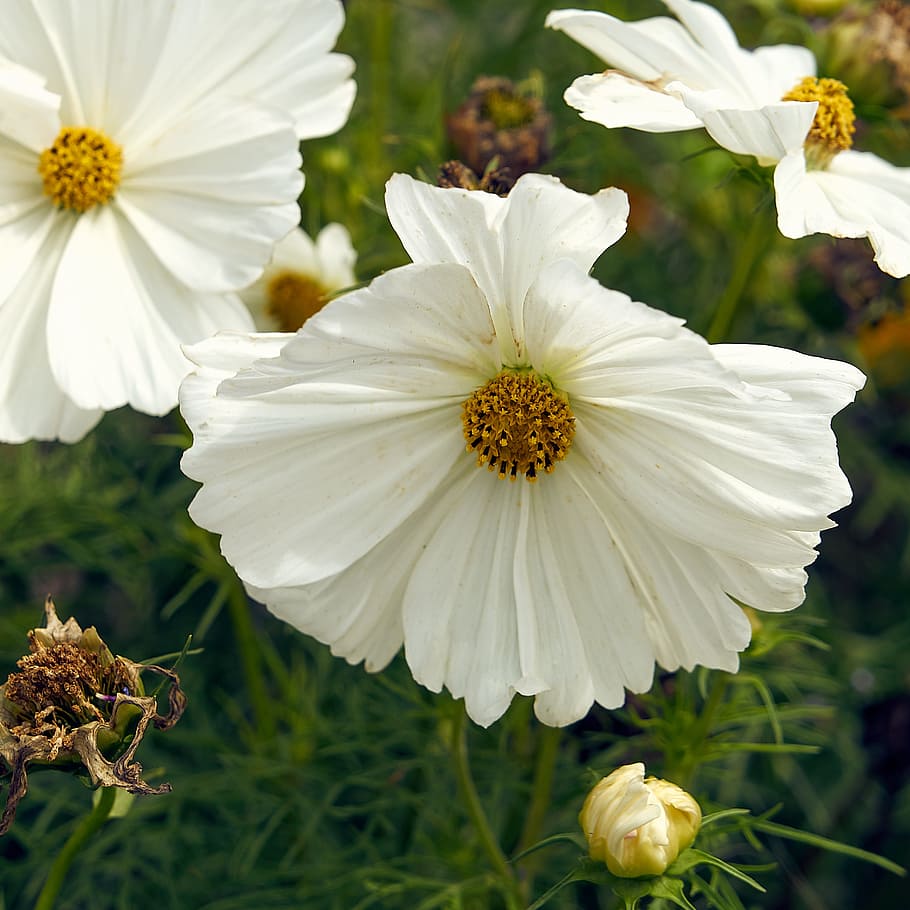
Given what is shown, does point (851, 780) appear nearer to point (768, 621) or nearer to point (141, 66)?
point (768, 621)

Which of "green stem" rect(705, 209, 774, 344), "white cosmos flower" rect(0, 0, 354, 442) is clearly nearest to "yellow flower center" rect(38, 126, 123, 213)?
"white cosmos flower" rect(0, 0, 354, 442)

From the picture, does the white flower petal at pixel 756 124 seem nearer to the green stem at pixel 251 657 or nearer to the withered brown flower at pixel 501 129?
the withered brown flower at pixel 501 129

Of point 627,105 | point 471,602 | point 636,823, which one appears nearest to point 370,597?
point 471,602

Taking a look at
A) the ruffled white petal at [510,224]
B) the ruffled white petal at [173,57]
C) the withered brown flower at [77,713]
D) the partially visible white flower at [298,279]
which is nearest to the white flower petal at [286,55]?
the ruffled white petal at [173,57]

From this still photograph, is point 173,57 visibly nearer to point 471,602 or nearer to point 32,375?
point 32,375

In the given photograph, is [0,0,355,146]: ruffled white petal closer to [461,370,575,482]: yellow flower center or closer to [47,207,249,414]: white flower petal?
[47,207,249,414]: white flower petal

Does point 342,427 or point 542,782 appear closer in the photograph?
point 342,427

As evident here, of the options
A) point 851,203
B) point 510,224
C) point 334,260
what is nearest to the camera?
point 510,224
